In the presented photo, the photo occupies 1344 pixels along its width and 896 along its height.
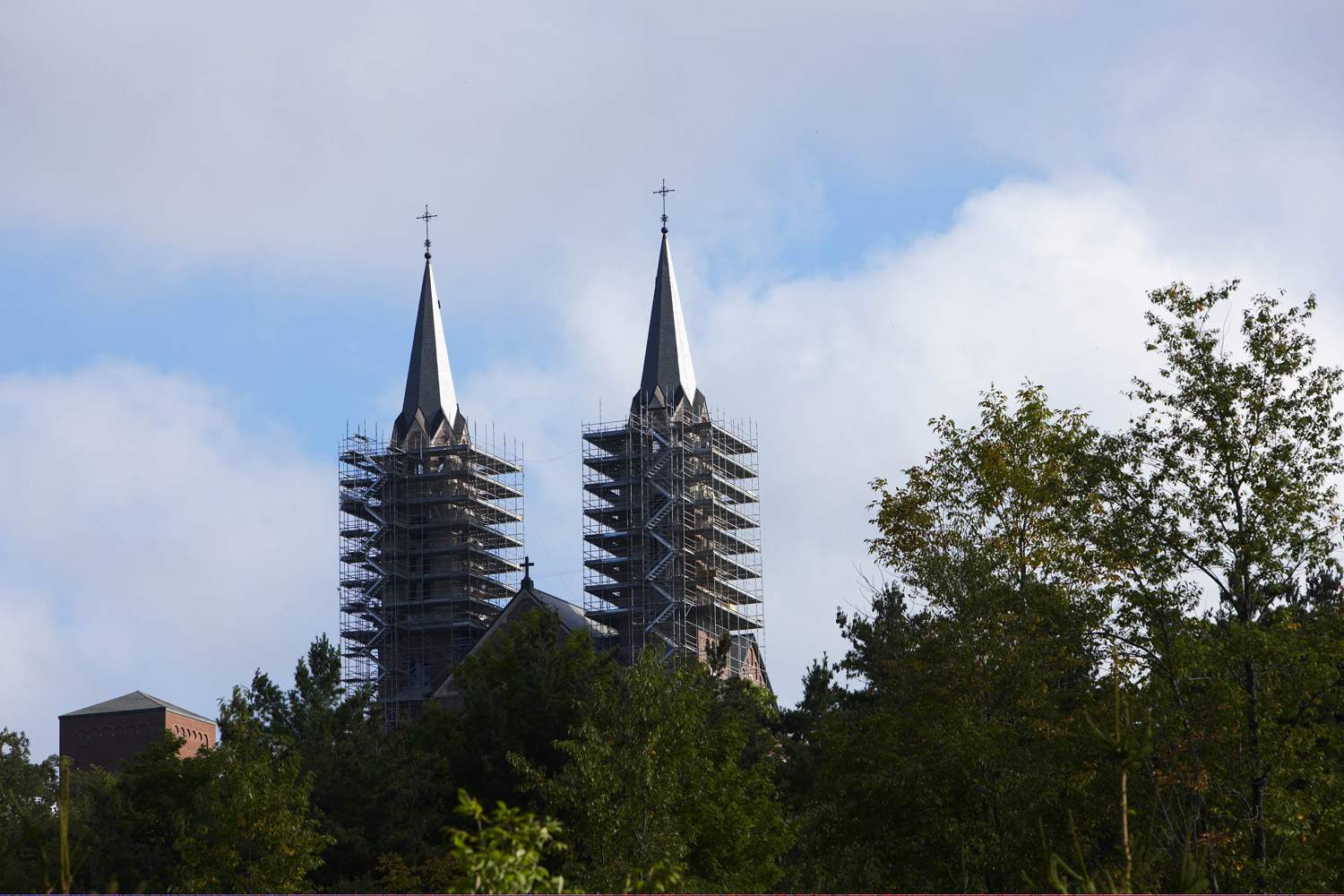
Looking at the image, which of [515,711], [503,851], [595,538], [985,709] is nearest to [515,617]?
[595,538]

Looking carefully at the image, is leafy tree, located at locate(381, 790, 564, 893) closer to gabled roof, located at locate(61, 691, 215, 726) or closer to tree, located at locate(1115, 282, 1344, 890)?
tree, located at locate(1115, 282, 1344, 890)

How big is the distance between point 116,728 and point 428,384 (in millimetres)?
27175

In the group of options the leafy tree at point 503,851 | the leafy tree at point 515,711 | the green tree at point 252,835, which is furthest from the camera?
the leafy tree at point 515,711

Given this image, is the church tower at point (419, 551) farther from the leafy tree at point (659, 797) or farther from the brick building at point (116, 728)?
the leafy tree at point (659, 797)

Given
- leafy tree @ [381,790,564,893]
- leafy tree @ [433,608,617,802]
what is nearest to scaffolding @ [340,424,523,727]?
leafy tree @ [433,608,617,802]

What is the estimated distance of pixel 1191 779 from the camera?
85.3 feet

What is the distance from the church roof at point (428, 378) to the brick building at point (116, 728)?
21.9 meters

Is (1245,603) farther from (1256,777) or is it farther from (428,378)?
(428,378)

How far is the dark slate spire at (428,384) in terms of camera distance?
322 feet

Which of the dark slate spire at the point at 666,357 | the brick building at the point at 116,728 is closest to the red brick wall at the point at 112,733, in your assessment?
the brick building at the point at 116,728

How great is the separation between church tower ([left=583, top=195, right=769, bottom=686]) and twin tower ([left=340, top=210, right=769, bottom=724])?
0.30 feet

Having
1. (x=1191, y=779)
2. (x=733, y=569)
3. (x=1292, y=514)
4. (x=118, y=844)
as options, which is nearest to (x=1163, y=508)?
(x=1292, y=514)

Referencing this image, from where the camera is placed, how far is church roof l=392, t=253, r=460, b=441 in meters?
98.6

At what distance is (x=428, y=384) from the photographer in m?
101
